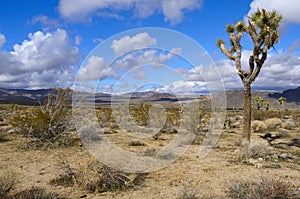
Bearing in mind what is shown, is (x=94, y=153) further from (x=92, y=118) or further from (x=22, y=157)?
(x=92, y=118)

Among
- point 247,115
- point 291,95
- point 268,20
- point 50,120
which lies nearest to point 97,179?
point 50,120

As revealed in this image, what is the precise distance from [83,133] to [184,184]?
27.1ft

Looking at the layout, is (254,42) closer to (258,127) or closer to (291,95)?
(258,127)

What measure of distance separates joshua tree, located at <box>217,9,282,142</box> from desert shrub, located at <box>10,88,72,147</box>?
8.33 metres

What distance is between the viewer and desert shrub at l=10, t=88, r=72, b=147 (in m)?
12.4

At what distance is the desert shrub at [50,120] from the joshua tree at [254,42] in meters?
8.33

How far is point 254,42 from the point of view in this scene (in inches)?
452

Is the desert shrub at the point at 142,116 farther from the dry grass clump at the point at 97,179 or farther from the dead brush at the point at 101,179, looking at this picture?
the dead brush at the point at 101,179

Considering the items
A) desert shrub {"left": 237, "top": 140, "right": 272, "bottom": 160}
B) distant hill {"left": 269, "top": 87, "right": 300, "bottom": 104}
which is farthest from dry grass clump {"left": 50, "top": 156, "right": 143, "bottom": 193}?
distant hill {"left": 269, "top": 87, "right": 300, "bottom": 104}

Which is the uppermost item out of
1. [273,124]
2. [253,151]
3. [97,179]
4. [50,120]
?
[50,120]

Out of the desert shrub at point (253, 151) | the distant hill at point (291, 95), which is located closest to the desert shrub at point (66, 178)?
the desert shrub at point (253, 151)

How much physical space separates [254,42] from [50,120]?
9836 mm

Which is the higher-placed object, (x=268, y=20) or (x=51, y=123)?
(x=268, y=20)

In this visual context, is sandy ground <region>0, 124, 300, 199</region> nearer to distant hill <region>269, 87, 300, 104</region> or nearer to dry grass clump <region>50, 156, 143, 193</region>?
dry grass clump <region>50, 156, 143, 193</region>
